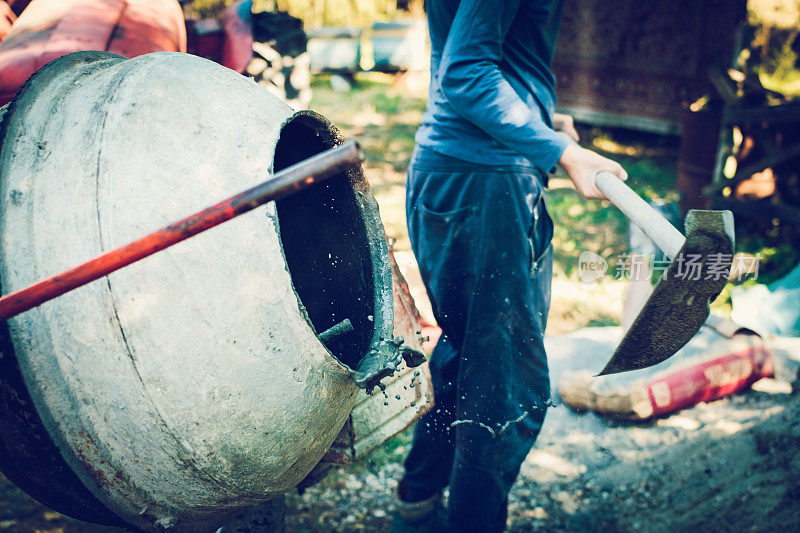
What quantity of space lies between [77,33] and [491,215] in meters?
1.76

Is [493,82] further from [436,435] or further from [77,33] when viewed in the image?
[77,33]

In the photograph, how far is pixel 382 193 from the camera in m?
6.34

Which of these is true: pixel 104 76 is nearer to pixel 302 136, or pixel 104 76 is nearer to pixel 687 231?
pixel 302 136

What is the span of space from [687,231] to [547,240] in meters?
0.70

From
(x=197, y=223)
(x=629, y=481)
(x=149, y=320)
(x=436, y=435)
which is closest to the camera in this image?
(x=197, y=223)

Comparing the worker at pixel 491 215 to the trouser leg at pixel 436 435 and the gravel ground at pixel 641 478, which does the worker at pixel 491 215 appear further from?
the gravel ground at pixel 641 478

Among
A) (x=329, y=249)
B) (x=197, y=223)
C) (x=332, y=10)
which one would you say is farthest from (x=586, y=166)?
(x=332, y=10)

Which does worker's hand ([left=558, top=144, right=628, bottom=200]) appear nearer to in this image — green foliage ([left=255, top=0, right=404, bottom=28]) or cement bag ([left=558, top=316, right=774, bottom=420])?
cement bag ([left=558, top=316, right=774, bottom=420])

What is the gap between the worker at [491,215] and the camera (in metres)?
1.92

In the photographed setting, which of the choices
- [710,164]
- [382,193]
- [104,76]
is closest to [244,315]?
[104,76]

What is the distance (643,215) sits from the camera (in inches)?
68.3

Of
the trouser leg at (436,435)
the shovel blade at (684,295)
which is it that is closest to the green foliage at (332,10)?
the trouser leg at (436,435)

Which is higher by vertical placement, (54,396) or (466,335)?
(54,396)

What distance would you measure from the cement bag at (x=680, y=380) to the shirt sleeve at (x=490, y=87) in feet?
5.36
